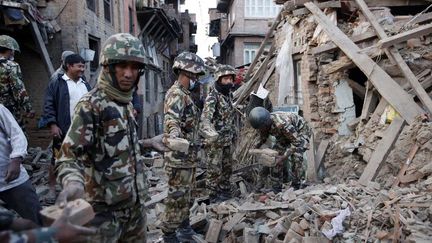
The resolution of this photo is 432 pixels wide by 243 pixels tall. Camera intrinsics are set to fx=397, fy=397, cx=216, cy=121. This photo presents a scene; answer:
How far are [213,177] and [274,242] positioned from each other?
83.0 inches

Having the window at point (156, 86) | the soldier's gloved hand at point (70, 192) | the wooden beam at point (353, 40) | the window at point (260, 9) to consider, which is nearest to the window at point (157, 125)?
the window at point (156, 86)

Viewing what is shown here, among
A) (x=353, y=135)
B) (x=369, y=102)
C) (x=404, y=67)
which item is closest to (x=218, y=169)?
(x=353, y=135)

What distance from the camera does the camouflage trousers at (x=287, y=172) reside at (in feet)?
21.6

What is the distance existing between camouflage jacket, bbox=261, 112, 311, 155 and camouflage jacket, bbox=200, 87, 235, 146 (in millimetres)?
623

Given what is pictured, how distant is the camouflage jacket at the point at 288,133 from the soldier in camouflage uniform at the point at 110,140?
12.0 feet

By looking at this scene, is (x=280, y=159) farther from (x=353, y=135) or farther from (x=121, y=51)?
(x=121, y=51)

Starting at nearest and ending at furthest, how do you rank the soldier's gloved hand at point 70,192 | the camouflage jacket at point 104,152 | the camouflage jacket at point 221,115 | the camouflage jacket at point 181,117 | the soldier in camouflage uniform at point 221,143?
1. the soldier's gloved hand at point 70,192
2. the camouflage jacket at point 104,152
3. the camouflage jacket at point 181,117
4. the camouflage jacket at point 221,115
5. the soldier in camouflage uniform at point 221,143

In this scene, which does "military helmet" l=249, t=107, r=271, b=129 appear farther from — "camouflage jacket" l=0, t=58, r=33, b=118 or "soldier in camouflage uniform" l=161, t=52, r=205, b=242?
"camouflage jacket" l=0, t=58, r=33, b=118

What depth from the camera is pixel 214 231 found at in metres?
4.90

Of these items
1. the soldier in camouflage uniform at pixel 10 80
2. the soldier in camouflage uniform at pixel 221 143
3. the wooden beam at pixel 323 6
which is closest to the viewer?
the soldier in camouflage uniform at pixel 10 80

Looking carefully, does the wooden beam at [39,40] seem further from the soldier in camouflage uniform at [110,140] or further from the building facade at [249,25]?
the building facade at [249,25]

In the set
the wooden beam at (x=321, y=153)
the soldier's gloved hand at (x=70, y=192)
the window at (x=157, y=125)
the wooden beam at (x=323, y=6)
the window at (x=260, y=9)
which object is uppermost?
the window at (x=260, y=9)

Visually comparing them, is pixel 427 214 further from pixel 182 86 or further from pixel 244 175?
pixel 244 175

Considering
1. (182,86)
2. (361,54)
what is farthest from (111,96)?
(361,54)
